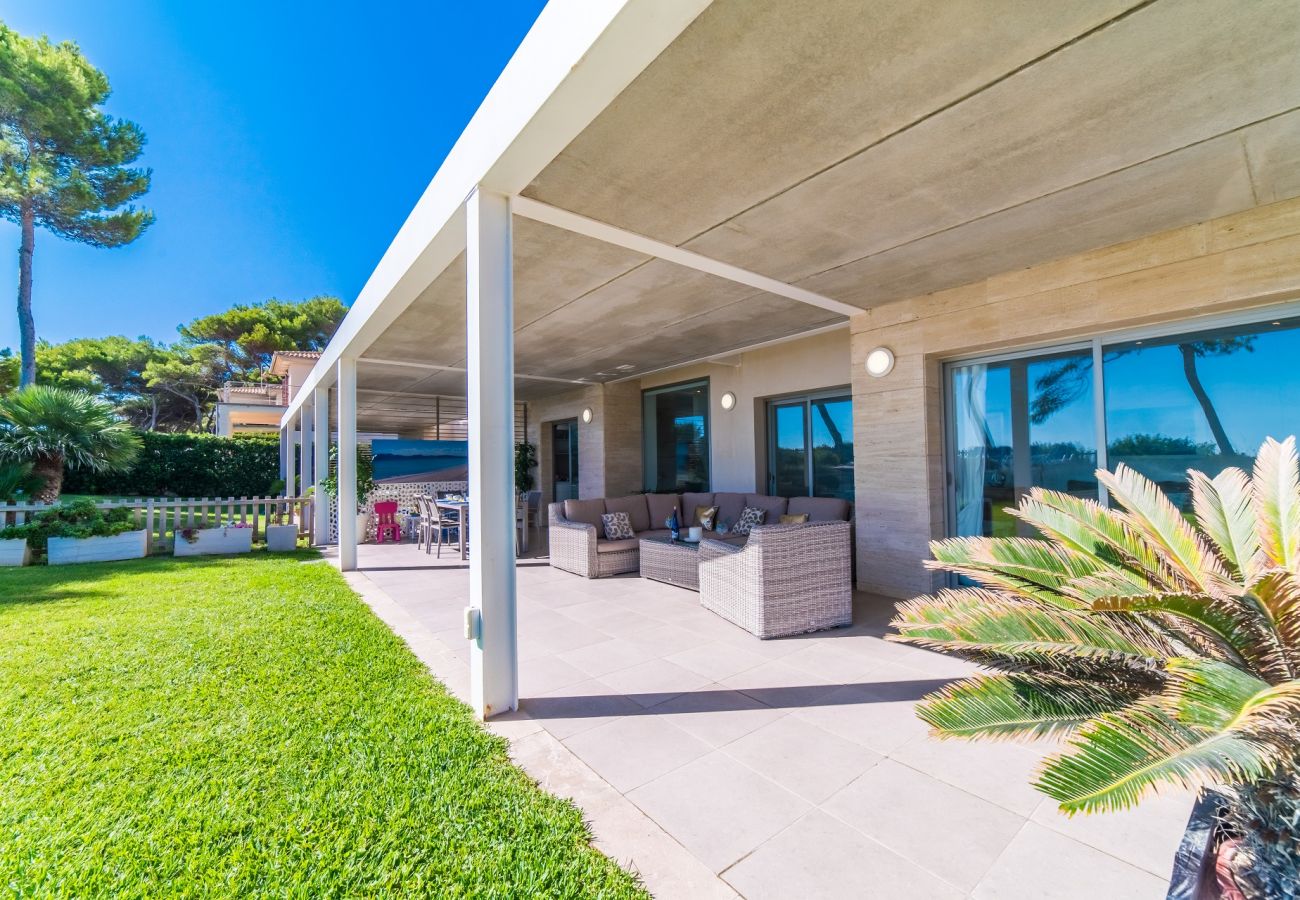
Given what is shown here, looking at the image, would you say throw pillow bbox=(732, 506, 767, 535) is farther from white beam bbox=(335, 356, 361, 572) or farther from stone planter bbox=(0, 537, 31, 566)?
stone planter bbox=(0, 537, 31, 566)

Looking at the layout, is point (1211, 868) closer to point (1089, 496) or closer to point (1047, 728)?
point (1047, 728)

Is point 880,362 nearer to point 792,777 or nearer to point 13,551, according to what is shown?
point 792,777

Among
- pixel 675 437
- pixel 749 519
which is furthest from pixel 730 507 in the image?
pixel 675 437

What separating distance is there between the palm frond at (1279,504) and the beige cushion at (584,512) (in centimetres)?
619

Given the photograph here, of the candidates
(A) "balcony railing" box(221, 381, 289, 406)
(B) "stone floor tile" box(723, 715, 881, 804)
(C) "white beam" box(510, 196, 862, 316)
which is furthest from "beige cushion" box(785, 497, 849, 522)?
(A) "balcony railing" box(221, 381, 289, 406)

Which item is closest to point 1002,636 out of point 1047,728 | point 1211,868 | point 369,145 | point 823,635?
point 1047,728

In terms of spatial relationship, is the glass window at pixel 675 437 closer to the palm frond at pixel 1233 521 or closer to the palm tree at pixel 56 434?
the palm frond at pixel 1233 521

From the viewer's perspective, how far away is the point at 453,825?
1.98 m

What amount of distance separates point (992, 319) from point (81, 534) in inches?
450

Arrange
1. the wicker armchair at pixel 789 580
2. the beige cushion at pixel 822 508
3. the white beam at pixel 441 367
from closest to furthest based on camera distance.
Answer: the wicker armchair at pixel 789 580
the beige cushion at pixel 822 508
the white beam at pixel 441 367

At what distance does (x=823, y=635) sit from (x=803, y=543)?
2.48 feet

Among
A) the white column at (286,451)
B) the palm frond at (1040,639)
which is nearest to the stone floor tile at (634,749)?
the palm frond at (1040,639)

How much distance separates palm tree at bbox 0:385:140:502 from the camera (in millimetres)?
8031

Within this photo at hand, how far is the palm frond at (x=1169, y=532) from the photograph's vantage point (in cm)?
152
